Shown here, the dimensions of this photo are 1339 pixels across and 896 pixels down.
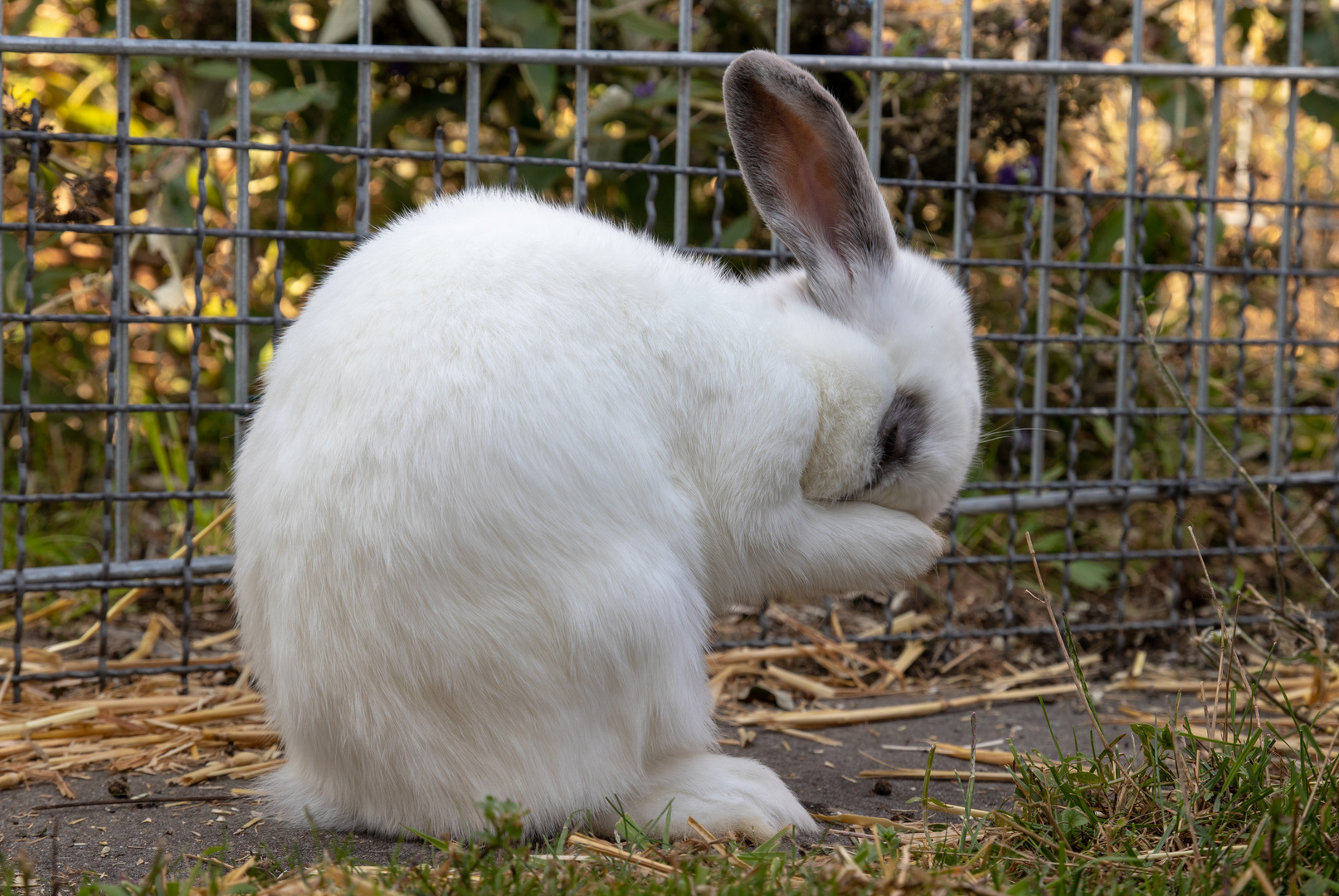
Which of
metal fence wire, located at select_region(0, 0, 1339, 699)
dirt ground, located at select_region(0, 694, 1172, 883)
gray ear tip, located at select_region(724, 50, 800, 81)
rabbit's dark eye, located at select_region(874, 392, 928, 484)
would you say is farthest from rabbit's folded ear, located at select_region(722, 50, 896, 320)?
dirt ground, located at select_region(0, 694, 1172, 883)

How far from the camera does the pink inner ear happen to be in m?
2.06

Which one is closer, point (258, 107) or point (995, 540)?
point (258, 107)

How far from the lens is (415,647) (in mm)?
1767

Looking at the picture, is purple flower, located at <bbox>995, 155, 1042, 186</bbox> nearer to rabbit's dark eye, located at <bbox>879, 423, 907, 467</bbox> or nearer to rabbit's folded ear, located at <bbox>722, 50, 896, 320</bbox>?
rabbit's folded ear, located at <bbox>722, 50, 896, 320</bbox>

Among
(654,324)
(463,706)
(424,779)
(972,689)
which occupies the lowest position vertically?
(972,689)

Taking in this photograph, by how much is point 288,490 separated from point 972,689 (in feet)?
6.67

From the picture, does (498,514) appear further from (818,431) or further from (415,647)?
(818,431)

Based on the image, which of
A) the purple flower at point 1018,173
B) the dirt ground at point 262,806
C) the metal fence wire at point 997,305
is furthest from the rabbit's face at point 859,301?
the purple flower at point 1018,173

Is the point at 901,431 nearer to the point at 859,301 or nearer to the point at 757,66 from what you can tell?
the point at 859,301

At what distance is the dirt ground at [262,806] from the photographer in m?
1.92

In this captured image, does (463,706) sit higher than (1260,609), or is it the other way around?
(463,706)

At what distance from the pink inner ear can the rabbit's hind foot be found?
96cm

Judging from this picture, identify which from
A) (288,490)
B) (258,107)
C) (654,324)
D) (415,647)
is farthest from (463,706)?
(258,107)

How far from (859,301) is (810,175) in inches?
9.6
